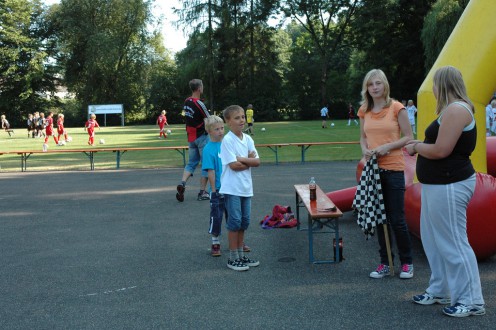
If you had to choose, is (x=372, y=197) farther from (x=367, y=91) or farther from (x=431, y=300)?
(x=431, y=300)

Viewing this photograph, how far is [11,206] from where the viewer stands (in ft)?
36.1

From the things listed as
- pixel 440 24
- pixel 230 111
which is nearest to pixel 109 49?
pixel 440 24

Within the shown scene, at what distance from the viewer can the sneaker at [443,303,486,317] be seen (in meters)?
4.48

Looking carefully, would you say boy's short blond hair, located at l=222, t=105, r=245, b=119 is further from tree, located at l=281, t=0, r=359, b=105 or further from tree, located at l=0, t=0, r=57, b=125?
tree, located at l=0, t=0, r=57, b=125

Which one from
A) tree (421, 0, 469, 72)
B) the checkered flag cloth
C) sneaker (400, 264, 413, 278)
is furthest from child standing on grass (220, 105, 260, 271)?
tree (421, 0, 469, 72)

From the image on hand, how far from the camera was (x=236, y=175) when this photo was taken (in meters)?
6.18

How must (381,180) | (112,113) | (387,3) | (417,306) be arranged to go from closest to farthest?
1. (417,306)
2. (381,180)
3. (387,3)
4. (112,113)

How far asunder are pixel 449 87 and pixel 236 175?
2528 millimetres

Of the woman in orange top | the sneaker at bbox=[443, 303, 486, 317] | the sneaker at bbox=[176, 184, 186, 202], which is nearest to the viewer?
the sneaker at bbox=[443, 303, 486, 317]

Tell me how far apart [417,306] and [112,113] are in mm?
61252

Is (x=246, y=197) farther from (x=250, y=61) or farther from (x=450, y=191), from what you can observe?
(x=250, y=61)

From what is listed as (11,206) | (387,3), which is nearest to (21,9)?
(387,3)

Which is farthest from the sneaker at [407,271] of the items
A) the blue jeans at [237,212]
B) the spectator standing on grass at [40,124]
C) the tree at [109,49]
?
the tree at [109,49]

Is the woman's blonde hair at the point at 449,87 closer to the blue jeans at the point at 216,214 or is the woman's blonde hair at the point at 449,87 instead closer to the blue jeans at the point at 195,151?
the blue jeans at the point at 216,214
